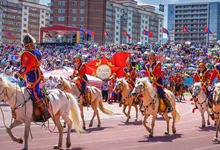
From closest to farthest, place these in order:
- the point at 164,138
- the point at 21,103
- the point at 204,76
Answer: the point at 21,103, the point at 164,138, the point at 204,76

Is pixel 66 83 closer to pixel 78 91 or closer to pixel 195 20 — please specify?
pixel 78 91

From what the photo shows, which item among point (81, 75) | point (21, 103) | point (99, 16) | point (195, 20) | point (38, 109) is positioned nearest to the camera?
point (21, 103)

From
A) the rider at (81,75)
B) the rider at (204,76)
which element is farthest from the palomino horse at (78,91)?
the rider at (204,76)

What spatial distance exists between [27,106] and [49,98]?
2.81 ft

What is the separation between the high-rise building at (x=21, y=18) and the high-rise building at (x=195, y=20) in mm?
67255

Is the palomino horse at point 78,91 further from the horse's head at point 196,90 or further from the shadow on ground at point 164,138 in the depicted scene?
the horse's head at point 196,90

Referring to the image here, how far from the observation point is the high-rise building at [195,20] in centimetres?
17076

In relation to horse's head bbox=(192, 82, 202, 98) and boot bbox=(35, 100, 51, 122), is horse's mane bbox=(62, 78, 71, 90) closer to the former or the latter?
boot bbox=(35, 100, 51, 122)

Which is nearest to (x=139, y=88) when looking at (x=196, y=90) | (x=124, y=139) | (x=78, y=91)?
(x=124, y=139)

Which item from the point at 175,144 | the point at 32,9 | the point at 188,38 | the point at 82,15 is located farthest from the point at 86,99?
the point at 188,38

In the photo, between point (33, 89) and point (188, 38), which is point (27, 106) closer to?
point (33, 89)

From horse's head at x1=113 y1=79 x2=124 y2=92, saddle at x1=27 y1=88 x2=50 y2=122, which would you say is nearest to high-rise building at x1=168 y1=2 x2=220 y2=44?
horse's head at x1=113 y1=79 x2=124 y2=92

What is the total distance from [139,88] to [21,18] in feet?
444

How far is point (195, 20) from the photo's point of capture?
17462cm
